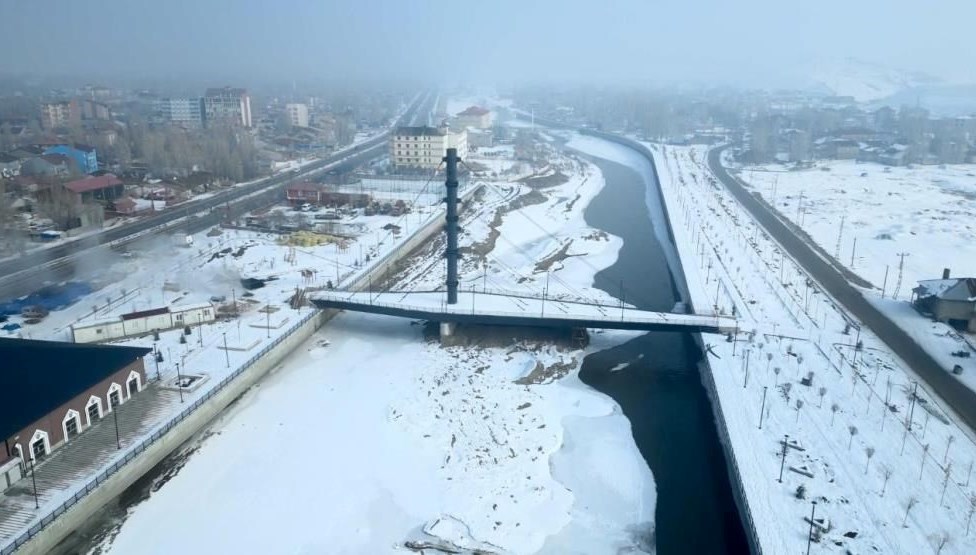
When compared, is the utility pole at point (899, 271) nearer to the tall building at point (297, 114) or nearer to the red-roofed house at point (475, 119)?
the red-roofed house at point (475, 119)

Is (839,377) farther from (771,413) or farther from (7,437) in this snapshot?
(7,437)

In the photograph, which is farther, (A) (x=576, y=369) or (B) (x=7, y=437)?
(A) (x=576, y=369)

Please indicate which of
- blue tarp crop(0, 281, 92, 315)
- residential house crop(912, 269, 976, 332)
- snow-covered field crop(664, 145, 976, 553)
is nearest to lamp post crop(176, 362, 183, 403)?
blue tarp crop(0, 281, 92, 315)

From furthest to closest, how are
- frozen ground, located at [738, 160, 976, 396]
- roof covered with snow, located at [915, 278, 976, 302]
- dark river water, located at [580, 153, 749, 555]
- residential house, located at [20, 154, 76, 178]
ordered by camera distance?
1. residential house, located at [20, 154, 76, 178]
2. frozen ground, located at [738, 160, 976, 396]
3. roof covered with snow, located at [915, 278, 976, 302]
4. dark river water, located at [580, 153, 749, 555]

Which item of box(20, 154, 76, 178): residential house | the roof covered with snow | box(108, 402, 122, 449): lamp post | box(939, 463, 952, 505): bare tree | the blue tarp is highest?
box(20, 154, 76, 178): residential house

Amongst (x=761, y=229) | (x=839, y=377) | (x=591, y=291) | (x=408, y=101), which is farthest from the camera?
(x=408, y=101)

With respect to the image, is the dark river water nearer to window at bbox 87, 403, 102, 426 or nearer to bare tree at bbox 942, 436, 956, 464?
bare tree at bbox 942, 436, 956, 464

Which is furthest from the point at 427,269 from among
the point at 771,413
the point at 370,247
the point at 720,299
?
the point at 771,413
